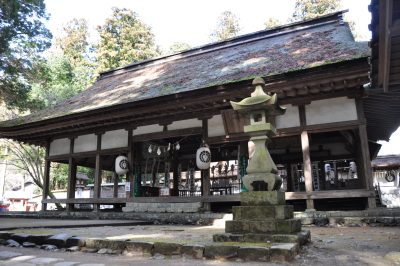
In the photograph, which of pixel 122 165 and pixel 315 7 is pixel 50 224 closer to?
pixel 122 165

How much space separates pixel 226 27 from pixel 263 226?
33.7m

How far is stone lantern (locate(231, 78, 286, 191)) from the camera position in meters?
5.56

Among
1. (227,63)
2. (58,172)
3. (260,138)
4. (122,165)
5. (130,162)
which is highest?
(227,63)

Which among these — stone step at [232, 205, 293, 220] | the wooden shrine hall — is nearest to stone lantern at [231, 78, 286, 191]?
stone step at [232, 205, 293, 220]

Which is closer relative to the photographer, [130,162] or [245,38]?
[130,162]

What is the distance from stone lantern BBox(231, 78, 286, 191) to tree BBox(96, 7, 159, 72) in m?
26.2

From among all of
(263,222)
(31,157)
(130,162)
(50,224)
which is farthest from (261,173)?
(31,157)

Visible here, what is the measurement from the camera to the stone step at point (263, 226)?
5148mm

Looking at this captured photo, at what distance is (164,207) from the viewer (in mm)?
11367

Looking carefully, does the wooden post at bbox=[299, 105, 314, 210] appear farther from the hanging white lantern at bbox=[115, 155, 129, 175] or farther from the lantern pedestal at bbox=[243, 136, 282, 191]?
the hanging white lantern at bbox=[115, 155, 129, 175]

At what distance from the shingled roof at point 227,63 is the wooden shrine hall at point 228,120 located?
0.07 m

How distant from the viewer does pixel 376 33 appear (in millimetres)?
4715

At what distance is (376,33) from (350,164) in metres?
12.9

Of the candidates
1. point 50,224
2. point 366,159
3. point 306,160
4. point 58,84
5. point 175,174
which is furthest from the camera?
point 58,84
